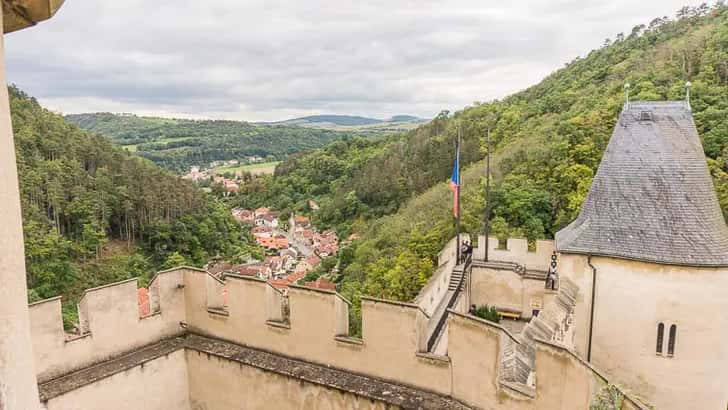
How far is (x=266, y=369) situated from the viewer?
4.78m

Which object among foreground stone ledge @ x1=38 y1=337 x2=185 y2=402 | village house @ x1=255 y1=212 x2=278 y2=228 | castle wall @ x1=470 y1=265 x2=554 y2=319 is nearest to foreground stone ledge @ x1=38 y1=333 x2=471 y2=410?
foreground stone ledge @ x1=38 y1=337 x2=185 y2=402

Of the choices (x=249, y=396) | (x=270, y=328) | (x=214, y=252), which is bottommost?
(x=214, y=252)

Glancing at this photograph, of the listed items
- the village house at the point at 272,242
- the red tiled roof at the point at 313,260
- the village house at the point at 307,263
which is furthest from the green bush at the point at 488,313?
the village house at the point at 272,242

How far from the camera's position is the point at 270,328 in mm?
5016

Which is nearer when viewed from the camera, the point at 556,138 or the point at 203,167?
the point at 556,138

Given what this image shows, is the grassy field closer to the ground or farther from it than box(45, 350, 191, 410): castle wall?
closer to the ground

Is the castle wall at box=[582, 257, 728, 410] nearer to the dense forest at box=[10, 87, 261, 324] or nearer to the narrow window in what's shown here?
the narrow window

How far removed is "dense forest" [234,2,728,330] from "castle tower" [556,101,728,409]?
26.9 feet

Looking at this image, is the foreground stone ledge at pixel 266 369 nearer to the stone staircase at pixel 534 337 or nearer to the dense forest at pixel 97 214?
the stone staircase at pixel 534 337

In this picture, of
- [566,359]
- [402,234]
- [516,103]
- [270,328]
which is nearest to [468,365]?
[566,359]

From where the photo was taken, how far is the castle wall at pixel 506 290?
16297mm

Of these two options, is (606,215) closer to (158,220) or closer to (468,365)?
(468,365)

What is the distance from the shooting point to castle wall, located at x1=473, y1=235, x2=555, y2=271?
1617 cm

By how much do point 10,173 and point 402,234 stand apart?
25.3 meters
